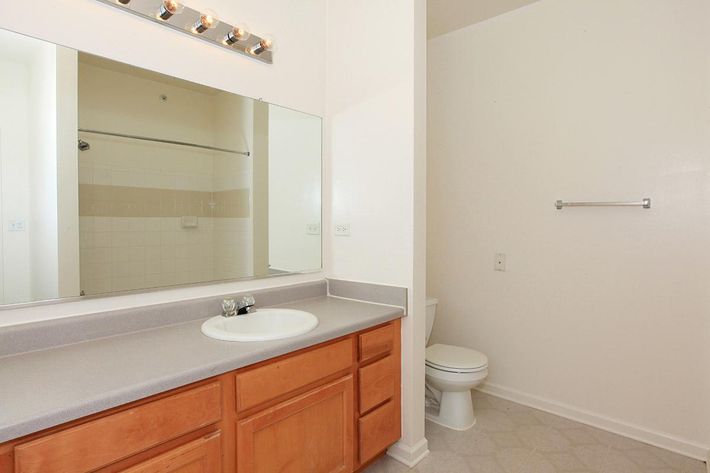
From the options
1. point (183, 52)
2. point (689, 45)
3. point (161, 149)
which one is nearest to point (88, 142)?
point (161, 149)

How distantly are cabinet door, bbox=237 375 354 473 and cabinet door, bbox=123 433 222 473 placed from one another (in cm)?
8

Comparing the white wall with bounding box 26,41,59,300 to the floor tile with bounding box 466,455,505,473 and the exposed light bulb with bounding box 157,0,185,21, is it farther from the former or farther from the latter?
the floor tile with bounding box 466,455,505,473

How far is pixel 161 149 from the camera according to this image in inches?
62.0

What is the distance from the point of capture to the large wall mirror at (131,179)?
1220mm

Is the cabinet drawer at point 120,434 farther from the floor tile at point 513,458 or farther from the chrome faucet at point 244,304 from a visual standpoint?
the floor tile at point 513,458

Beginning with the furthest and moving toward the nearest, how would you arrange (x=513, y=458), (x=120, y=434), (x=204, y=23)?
(x=513, y=458), (x=204, y=23), (x=120, y=434)

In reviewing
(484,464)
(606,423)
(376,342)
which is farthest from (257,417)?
(606,423)

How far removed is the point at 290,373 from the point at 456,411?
1291 millimetres

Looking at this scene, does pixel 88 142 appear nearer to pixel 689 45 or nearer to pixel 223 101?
pixel 223 101

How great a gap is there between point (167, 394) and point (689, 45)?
8.97 ft

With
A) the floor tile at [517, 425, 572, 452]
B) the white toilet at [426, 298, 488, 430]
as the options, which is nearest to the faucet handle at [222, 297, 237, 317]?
the white toilet at [426, 298, 488, 430]

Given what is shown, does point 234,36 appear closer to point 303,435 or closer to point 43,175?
point 43,175

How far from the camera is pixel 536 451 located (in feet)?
6.43

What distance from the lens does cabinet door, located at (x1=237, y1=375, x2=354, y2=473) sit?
1244 millimetres
